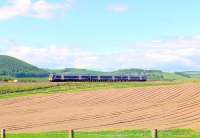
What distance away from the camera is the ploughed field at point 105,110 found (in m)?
39.4

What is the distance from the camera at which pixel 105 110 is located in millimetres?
49500

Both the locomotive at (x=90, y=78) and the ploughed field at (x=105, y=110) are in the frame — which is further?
the locomotive at (x=90, y=78)

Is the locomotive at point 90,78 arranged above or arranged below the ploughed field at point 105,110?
above

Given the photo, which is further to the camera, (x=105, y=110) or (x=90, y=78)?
(x=90, y=78)

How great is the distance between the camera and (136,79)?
11781 cm

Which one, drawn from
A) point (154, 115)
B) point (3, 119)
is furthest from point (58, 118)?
point (154, 115)

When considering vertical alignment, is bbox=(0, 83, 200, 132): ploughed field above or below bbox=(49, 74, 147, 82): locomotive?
below

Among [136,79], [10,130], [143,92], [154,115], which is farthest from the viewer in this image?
[136,79]

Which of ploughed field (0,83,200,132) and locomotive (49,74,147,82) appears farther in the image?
locomotive (49,74,147,82)

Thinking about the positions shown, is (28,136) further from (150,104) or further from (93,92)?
(93,92)

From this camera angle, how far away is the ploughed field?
3944 centimetres

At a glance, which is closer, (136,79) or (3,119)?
→ (3,119)

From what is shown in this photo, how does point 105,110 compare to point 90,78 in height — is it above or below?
below

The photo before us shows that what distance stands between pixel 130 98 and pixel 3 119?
16649 millimetres
